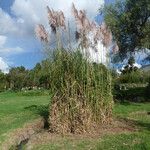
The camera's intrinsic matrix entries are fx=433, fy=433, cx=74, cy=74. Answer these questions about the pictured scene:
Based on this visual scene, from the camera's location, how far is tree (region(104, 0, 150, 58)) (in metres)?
28.5

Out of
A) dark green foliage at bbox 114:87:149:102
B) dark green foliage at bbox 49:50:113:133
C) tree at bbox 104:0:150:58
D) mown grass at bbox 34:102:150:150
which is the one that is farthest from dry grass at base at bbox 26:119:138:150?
dark green foliage at bbox 114:87:149:102

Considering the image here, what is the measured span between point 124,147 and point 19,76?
7429 cm

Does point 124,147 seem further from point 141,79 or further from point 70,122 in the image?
point 141,79

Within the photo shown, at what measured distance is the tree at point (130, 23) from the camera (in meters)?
28.5

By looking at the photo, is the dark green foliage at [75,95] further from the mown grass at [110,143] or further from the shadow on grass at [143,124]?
the shadow on grass at [143,124]

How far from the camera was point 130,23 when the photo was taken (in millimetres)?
29047

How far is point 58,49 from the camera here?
1552 cm

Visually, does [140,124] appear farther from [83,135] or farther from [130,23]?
[130,23]

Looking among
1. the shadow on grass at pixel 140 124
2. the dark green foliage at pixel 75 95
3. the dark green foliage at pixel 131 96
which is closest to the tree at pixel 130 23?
the dark green foliage at pixel 131 96

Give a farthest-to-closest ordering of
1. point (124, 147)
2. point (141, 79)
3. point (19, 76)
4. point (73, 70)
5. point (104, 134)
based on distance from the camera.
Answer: point (19, 76)
point (141, 79)
point (73, 70)
point (104, 134)
point (124, 147)

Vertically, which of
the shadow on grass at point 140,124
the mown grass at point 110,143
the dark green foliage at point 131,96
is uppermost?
the dark green foliage at point 131,96

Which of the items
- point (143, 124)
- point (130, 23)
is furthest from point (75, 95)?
point (130, 23)

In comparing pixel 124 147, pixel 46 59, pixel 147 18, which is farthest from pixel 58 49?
pixel 147 18

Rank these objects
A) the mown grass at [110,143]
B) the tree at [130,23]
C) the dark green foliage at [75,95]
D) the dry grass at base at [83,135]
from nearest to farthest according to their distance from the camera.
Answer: the mown grass at [110,143] < the dry grass at base at [83,135] < the dark green foliage at [75,95] < the tree at [130,23]
